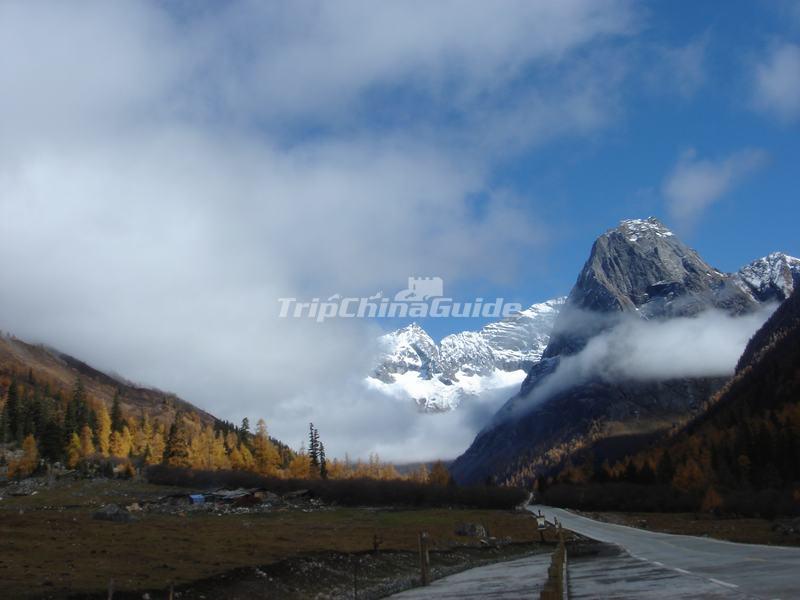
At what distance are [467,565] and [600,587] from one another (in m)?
27.4

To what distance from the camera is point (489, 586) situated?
33.3 m

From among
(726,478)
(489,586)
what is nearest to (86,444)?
(726,478)

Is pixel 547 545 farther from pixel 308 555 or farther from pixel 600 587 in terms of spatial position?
pixel 600 587

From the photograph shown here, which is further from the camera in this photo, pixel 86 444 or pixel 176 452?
pixel 86 444

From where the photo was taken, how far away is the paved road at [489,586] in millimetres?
29047

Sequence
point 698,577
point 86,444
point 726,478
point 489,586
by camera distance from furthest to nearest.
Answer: point 86,444, point 726,478, point 489,586, point 698,577

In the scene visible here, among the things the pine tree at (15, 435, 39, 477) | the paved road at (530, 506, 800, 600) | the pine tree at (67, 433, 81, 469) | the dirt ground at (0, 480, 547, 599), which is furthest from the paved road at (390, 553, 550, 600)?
the pine tree at (67, 433, 81, 469)

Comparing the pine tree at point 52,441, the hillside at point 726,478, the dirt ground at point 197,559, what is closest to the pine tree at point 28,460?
the pine tree at point 52,441

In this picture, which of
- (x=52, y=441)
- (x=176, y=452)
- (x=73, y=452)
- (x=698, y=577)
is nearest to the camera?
(x=698, y=577)

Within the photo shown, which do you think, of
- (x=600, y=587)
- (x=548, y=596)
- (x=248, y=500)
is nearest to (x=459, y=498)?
(x=248, y=500)

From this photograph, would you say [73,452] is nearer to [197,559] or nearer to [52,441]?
[52,441]

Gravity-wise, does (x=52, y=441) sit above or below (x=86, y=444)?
above

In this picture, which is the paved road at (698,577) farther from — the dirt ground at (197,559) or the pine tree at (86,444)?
the pine tree at (86,444)

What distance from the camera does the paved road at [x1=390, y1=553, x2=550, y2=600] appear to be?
29.0 metres
